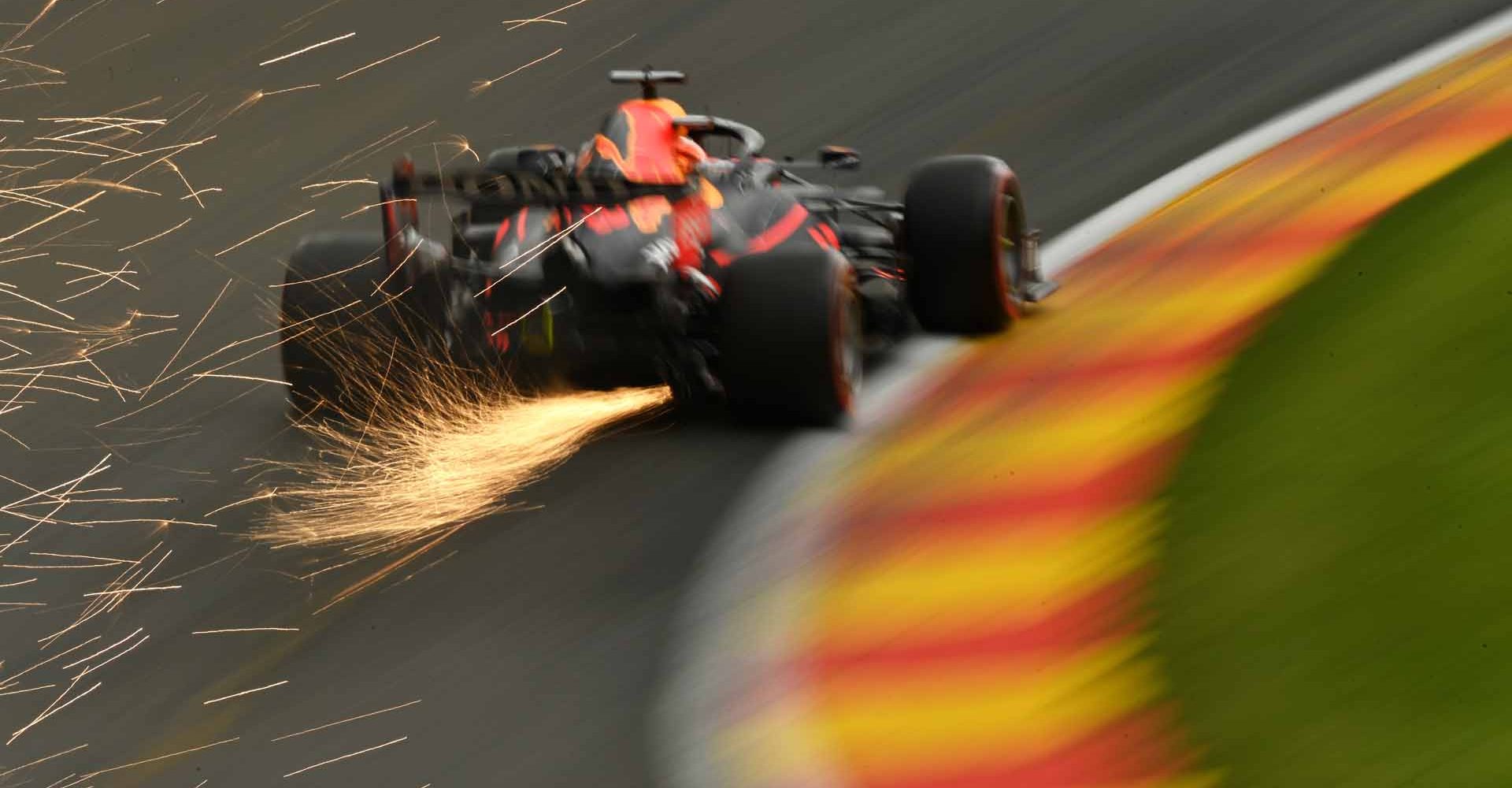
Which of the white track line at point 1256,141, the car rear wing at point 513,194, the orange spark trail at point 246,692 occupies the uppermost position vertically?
the car rear wing at point 513,194

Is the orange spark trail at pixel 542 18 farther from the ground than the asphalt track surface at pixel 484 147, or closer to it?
farther from the ground

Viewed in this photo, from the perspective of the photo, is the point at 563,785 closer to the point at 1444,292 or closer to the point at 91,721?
the point at 91,721

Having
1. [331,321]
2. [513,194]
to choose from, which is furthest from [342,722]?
[331,321]

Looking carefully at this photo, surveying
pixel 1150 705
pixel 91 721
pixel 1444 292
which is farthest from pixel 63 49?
pixel 1150 705

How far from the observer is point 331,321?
8.61m

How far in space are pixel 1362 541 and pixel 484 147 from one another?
27.6 ft

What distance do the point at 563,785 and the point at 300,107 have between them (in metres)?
9.40

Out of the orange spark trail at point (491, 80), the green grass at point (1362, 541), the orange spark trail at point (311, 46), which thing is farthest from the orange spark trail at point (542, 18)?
the green grass at point (1362, 541)

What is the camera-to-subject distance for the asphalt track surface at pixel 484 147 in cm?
584

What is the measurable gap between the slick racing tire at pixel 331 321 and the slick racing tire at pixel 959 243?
8.09 feet

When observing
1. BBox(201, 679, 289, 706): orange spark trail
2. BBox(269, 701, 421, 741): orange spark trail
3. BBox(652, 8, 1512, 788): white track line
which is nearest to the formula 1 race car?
BBox(652, 8, 1512, 788): white track line

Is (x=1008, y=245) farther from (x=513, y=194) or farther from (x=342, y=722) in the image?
(x=342, y=722)

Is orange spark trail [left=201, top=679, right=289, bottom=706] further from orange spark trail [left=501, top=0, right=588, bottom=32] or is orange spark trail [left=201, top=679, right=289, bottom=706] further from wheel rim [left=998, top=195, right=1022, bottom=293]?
orange spark trail [left=501, top=0, right=588, bottom=32]

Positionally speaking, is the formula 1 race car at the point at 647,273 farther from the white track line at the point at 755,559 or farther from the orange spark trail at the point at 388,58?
the orange spark trail at the point at 388,58
